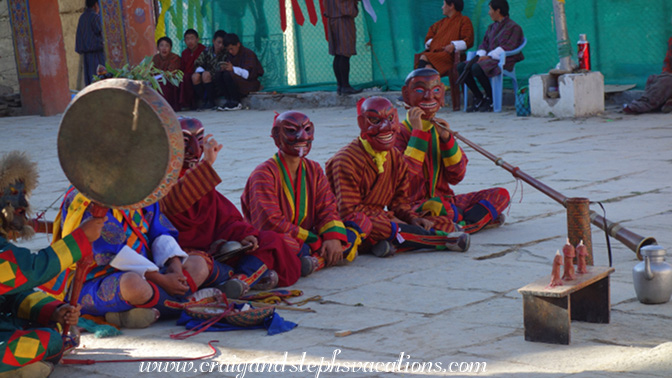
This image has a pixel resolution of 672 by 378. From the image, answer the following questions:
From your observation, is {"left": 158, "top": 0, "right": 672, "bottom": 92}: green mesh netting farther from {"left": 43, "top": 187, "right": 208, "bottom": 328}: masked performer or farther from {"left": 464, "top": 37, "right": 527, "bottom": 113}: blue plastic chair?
{"left": 43, "top": 187, "right": 208, "bottom": 328}: masked performer

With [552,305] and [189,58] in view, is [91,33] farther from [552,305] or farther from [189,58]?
[552,305]

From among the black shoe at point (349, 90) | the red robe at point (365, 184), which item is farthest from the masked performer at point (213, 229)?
the black shoe at point (349, 90)

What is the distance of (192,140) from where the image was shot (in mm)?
4152

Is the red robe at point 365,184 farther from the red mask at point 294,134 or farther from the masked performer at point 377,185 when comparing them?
the red mask at point 294,134

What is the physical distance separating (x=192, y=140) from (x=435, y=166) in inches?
67.1

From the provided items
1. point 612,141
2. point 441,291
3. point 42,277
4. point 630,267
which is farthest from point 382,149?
point 612,141

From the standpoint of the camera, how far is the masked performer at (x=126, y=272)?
12.0ft

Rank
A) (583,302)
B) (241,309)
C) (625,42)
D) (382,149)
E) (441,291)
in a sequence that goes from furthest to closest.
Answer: (625,42)
(382,149)
(441,291)
(241,309)
(583,302)

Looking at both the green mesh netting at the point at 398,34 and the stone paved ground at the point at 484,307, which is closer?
the stone paved ground at the point at 484,307

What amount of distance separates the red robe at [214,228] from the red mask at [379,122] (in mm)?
825

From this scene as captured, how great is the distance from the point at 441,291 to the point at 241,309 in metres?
0.91

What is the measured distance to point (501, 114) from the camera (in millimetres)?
12047

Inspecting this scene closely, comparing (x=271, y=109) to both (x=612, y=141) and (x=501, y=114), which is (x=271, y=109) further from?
(x=612, y=141)

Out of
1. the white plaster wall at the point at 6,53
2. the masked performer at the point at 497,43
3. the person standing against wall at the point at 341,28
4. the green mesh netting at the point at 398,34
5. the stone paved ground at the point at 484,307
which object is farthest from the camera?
the white plaster wall at the point at 6,53
